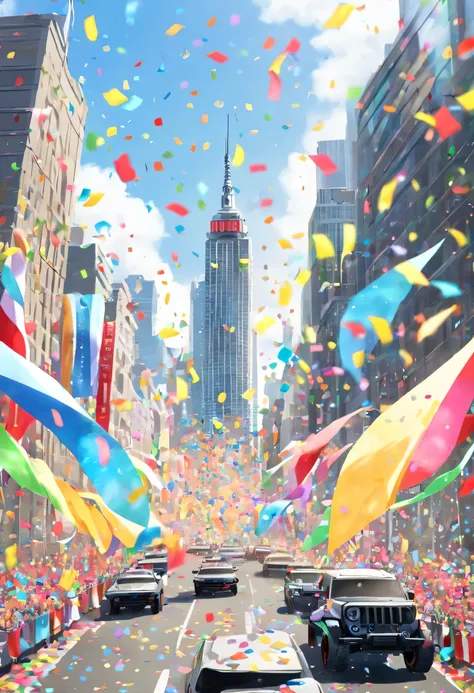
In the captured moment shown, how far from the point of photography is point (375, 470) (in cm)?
1002

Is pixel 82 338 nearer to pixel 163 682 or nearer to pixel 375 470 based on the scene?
pixel 163 682

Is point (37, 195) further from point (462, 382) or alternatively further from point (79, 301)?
point (462, 382)

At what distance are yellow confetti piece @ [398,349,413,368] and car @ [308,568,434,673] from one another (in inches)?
1552

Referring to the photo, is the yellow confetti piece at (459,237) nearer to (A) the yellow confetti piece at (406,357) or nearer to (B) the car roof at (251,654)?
(A) the yellow confetti piece at (406,357)

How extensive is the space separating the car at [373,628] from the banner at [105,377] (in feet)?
67.2

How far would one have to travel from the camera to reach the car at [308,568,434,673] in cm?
1420

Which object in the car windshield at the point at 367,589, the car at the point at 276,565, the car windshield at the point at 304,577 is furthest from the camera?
the car at the point at 276,565

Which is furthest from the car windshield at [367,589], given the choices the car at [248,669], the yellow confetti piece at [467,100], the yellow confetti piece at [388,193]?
the yellow confetti piece at [388,193]

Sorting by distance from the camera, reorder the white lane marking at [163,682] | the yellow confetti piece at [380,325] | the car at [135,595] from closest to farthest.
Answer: the white lane marking at [163,682] → the car at [135,595] → the yellow confetti piece at [380,325]

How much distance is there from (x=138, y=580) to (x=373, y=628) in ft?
45.0

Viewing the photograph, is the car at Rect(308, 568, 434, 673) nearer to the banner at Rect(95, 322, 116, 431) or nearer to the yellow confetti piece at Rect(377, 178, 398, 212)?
the banner at Rect(95, 322, 116, 431)

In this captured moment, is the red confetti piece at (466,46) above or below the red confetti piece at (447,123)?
above

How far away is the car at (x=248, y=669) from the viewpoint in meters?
8.88

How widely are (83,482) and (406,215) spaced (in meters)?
46.3
